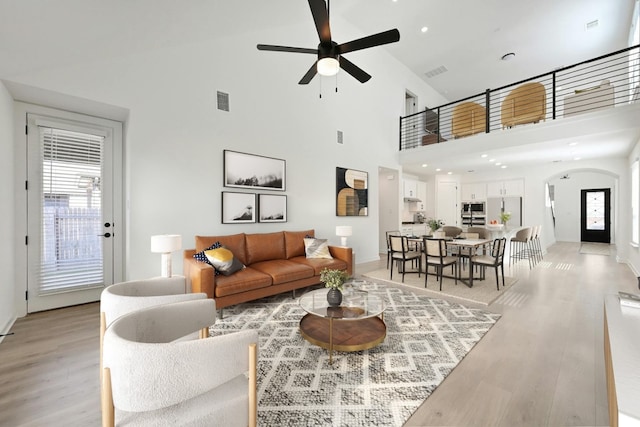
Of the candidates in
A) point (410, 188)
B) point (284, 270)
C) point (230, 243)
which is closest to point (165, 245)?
point (230, 243)

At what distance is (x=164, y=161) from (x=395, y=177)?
597 centimetres

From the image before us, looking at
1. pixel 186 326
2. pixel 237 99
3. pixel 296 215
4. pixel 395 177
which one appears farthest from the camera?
pixel 395 177

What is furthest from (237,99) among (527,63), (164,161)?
(527,63)

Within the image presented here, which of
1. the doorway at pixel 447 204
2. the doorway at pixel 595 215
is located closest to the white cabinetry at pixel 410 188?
the doorway at pixel 447 204

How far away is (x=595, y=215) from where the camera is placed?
10.7 meters

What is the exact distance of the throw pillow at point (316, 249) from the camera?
4.64 m

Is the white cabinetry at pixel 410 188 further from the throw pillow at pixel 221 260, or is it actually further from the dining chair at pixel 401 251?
the throw pillow at pixel 221 260

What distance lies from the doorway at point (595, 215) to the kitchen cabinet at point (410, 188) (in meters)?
7.95

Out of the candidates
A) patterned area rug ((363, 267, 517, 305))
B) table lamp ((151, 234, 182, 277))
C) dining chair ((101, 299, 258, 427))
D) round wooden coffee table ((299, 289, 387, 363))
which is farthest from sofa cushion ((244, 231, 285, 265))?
dining chair ((101, 299, 258, 427))

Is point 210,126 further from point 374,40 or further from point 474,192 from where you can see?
point 474,192

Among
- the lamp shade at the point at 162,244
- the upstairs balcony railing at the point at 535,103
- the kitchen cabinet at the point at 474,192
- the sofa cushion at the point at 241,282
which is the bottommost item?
the sofa cushion at the point at 241,282

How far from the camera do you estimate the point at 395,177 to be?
766cm

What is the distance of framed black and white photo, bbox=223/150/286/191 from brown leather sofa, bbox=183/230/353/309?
884 millimetres

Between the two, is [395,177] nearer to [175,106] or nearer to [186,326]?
[175,106]
